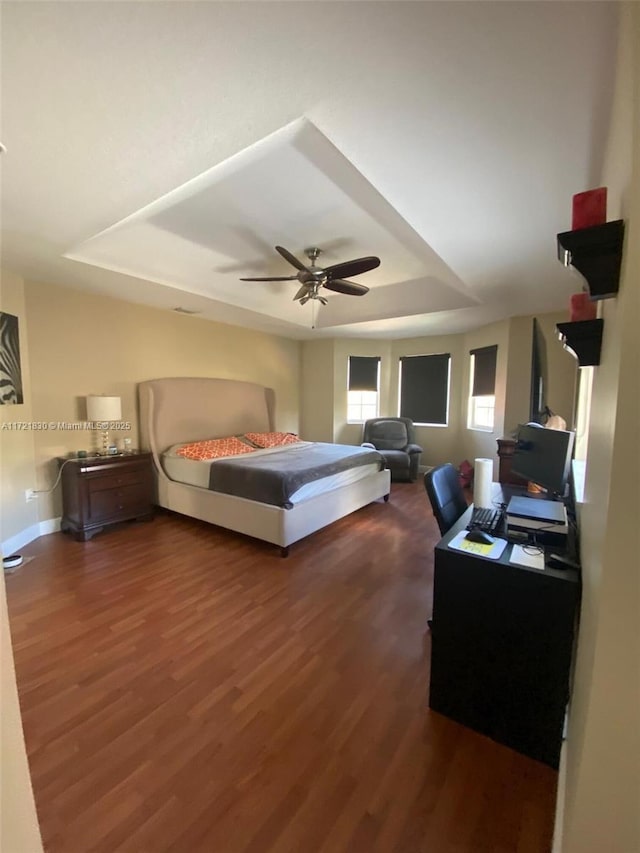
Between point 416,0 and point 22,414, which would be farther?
point 22,414

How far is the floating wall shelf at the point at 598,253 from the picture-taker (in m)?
0.86

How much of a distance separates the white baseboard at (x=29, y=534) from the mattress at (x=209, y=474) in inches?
44.9

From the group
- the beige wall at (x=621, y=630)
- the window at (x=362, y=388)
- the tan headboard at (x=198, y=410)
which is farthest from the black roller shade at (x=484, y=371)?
the beige wall at (x=621, y=630)

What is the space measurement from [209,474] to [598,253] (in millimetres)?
3393

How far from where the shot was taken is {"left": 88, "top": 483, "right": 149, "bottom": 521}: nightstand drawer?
330cm

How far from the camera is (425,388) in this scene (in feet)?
20.4

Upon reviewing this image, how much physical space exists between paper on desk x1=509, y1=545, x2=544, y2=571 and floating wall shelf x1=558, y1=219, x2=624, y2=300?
1.01 meters

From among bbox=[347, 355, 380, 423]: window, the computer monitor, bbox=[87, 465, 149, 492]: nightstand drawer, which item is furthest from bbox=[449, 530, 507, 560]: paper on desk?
bbox=[347, 355, 380, 423]: window

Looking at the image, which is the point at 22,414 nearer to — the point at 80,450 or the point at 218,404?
the point at 80,450

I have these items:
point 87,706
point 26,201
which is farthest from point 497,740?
point 26,201

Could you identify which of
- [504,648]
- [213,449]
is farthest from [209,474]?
[504,648]

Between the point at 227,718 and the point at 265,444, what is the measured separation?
3.28 meters

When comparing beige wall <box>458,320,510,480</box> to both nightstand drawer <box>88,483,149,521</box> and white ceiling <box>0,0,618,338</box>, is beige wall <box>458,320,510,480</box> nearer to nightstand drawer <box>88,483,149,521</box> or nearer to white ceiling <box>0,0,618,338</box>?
white ceiling <box>0,0,618,338</box>

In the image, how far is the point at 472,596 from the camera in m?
1.46
